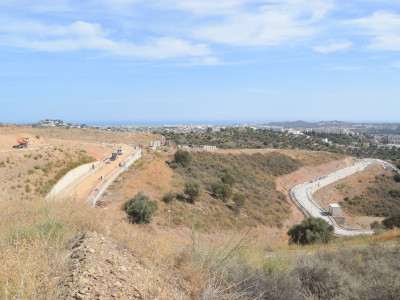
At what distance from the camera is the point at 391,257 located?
24.8 feet

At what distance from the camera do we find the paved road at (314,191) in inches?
1110

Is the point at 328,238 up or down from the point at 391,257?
down

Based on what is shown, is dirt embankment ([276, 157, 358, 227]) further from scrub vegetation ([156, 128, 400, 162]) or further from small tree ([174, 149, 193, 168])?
scrub vegetation ([156, 128, 400, 162])

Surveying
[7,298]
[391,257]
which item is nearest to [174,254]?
[7,298]

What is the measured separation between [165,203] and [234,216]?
6.15 m

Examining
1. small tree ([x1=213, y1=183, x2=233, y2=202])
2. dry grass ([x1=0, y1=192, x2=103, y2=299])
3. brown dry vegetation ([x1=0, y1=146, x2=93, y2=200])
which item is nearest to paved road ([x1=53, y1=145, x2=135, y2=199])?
brown dry vegetation ([x1=0, y1=146, x2=93, y2=200])

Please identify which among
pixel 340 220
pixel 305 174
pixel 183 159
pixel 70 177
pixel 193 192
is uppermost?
pixel 70 177

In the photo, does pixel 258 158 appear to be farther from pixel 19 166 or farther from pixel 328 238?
pixel 19 166

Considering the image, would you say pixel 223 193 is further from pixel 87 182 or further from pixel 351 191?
pixel 351 191

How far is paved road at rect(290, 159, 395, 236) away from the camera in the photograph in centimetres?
2820

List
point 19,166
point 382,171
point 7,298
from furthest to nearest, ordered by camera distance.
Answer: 1. point 382,171
2. point 19,166
3. point 7,298

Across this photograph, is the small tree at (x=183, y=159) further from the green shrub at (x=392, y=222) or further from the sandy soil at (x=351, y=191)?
the green shrub at (x=392, y=222)

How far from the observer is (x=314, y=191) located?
42656mm

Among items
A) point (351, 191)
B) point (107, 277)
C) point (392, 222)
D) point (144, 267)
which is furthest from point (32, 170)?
point (351, 191)
